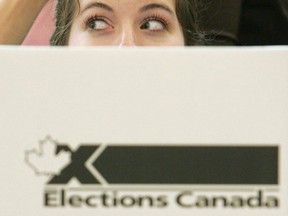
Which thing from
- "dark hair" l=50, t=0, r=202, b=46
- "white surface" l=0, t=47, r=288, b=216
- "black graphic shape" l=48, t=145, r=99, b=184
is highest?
"dark hair" l=50, t=0, r=202, b=46

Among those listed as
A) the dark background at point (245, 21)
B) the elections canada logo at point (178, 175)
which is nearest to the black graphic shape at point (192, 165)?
the elections canada logo at point (178, 175)

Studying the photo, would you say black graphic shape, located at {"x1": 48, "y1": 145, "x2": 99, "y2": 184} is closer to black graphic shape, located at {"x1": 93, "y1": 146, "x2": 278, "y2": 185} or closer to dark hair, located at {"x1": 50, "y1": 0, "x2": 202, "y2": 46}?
black graphic shape, located at {"x1": 93, "y1": 146, "x2": 278, "y2": 185}

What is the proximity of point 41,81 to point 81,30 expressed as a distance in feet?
1.69

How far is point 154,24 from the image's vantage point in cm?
90

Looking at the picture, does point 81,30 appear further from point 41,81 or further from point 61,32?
point 41,81

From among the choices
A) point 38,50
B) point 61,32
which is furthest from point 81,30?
point 38,50

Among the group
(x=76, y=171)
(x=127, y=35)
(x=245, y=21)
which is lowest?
Result: (x=76, y=171)

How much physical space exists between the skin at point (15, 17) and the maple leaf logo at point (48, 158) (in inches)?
24.5

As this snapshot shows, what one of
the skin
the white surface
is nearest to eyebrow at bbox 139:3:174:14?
the skin

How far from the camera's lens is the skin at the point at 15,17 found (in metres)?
1.02

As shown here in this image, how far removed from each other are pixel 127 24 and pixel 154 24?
5 cm

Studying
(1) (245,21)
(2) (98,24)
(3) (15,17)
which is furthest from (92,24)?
(1) (245,21)

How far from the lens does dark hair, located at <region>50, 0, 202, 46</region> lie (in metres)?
0.99

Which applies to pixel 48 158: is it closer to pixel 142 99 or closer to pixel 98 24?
pixel 142 99
